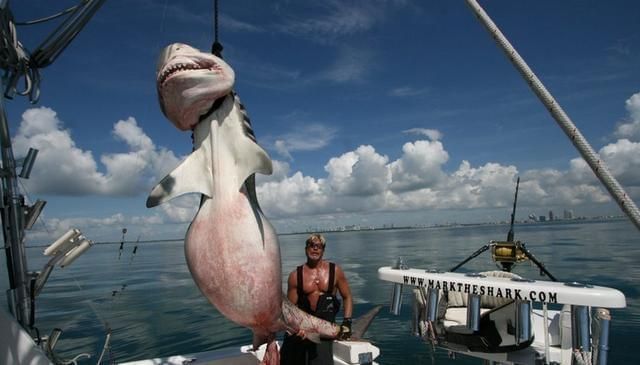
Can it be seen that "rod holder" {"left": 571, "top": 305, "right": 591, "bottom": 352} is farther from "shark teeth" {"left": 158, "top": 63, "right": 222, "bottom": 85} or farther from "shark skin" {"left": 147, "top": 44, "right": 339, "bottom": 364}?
"shark teeth" {"left": 158, "top": 63, "right": 222, "bottom": 85}

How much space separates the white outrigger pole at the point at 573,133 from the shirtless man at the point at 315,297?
3.55 m

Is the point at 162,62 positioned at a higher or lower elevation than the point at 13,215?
higher

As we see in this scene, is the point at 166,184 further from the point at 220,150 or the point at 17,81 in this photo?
the point at 17,81

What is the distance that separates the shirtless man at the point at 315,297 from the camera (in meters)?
5.75

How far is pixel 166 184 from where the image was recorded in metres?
2.94

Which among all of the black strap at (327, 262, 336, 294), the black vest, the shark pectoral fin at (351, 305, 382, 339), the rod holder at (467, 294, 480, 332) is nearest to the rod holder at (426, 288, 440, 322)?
the rod holder at (467, 294, 480, 332)

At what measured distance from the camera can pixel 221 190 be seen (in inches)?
114

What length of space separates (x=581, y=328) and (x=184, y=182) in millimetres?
4299

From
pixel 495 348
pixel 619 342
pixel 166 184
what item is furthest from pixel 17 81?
pixel 619 342

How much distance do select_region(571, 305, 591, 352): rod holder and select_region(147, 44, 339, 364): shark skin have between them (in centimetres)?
325

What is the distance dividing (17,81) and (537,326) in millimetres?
9856

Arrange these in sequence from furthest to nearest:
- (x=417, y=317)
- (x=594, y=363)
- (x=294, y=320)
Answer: (x=417, y=317) → (x=594, y=363) → (x=294, y=320)

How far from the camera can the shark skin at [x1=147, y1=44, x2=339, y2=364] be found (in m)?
2.67

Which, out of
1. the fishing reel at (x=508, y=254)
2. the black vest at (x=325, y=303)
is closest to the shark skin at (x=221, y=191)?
the black vest at (x=325, y=303)
